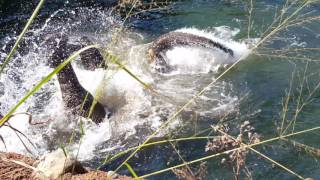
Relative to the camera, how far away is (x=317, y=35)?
755 centimetres

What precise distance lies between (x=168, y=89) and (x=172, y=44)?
0.74m

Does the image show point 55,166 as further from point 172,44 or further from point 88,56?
point 172,44

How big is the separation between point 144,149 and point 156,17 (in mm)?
4444

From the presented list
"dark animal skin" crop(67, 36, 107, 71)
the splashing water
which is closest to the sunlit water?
the splashing water

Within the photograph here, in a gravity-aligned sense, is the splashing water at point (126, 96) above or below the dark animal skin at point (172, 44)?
below

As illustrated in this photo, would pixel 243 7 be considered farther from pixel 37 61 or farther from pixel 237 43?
pixel 37 61

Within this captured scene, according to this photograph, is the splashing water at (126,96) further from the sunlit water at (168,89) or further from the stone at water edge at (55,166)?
the stone at water edge at (55,166)

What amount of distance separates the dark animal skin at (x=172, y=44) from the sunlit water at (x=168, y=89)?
0.28 feet

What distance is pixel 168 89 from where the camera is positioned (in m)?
6.45

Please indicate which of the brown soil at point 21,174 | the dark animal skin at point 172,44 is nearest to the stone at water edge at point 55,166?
the brown soil at point 21,174

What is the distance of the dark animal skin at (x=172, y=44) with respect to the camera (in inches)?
270

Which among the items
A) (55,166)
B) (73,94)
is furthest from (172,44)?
(55,166)

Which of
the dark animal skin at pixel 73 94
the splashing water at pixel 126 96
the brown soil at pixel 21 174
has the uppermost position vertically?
the brown soil at pixel 21 174

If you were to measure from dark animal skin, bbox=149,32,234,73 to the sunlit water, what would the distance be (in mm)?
85
